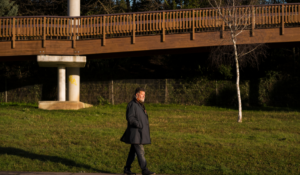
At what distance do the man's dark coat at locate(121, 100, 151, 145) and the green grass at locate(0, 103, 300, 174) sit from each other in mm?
1269

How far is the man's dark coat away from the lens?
621 centimetres

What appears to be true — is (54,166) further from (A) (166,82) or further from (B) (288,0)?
(B) (288,0)

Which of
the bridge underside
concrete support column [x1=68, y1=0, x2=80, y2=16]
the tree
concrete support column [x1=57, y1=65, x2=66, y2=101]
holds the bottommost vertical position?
concrete support column [x1=57, y1=65, x2=66, y2=101]

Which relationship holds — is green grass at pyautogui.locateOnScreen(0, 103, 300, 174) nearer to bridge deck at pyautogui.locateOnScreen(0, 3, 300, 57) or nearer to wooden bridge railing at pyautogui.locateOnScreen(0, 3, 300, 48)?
bridge deck at pyautogui.locateOnScreen(0, 3, 300, 57)

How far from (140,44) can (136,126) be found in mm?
14673

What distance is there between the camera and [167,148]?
914 cm

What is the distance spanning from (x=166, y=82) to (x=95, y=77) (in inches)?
268

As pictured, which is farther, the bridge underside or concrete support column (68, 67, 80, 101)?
concrete support column (68, 67, 80, 101)

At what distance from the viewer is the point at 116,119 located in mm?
16125

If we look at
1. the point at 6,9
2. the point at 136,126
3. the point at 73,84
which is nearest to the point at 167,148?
the point at 136,126

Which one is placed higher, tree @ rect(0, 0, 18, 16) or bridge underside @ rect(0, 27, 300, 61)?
tree @ rect(0, 0, 18, 16)

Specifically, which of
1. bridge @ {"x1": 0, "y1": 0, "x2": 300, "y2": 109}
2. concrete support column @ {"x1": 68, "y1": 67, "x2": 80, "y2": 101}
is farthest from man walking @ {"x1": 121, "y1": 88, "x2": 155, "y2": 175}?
concrete support column @ {"x1": 68, "y1": 67, "x2": 80, "y2": 101}

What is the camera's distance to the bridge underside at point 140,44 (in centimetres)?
1972

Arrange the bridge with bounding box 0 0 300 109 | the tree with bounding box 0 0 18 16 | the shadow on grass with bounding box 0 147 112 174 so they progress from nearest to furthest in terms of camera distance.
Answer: the shadow on grass with bounding box 0 147 112 174 < the bridge with bounding box 0 0 300 109 < the tree with bounding box 0 0 18 16
